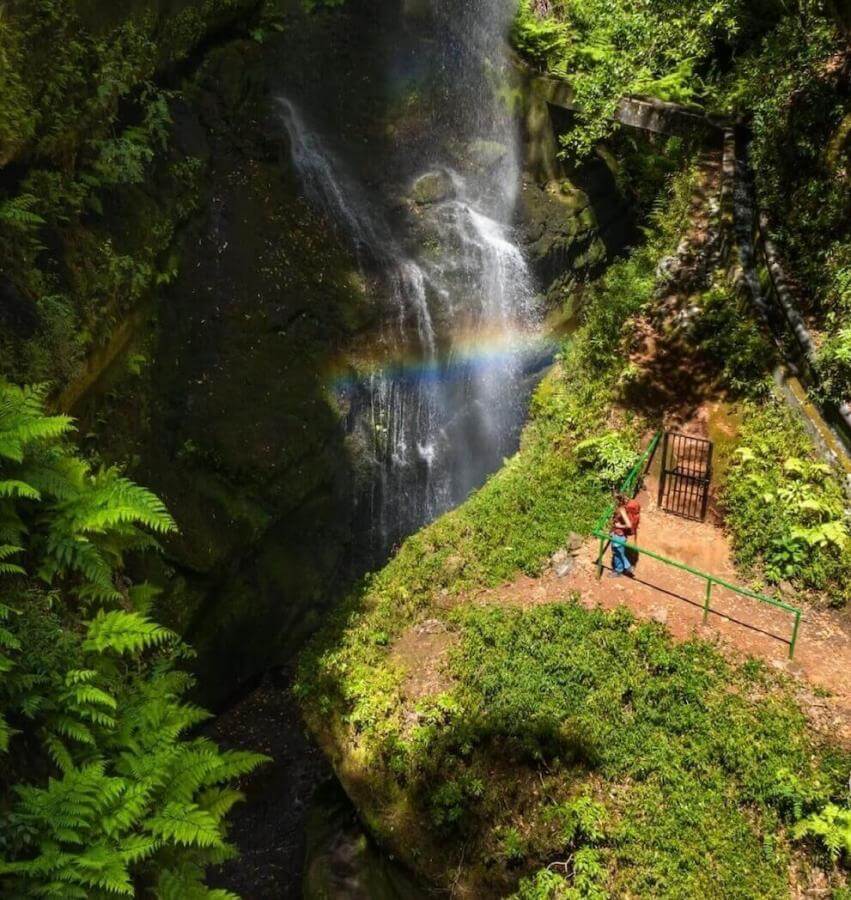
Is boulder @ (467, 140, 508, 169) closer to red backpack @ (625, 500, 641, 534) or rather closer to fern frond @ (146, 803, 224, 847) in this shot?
red backpack @ (625, 500, 641, 534)

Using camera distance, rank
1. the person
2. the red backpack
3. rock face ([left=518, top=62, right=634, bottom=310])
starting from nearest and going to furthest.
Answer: the person < the red backpack < rock face ([left=518, top=62, right=634, bottom=310])

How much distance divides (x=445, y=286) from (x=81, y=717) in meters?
13.3

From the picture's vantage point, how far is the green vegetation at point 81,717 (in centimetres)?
448

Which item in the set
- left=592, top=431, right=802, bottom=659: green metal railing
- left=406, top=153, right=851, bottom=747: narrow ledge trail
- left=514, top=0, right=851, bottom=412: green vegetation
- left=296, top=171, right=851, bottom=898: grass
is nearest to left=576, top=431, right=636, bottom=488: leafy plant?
left=592, top=431, right=802, bottom=659: green metal railing

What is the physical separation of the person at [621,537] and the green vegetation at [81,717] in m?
6.57

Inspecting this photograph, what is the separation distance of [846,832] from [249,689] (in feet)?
34.7

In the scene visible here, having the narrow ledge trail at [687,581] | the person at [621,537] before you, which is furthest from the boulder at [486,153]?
the person at [621,537]

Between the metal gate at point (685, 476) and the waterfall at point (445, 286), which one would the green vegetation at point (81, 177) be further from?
the metal gate at point (685, 476)

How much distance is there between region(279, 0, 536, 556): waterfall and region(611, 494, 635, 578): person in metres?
6.24

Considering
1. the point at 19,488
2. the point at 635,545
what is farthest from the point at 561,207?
the point at 19,488

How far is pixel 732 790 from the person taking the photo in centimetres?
764

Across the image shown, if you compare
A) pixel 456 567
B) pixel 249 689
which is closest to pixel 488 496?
pixel 456 567

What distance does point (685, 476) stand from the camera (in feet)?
38.1

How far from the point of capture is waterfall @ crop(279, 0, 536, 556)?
15406 mm
